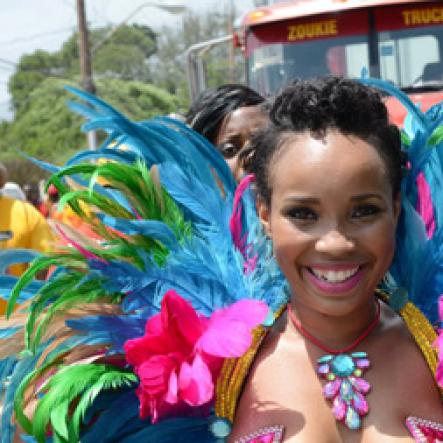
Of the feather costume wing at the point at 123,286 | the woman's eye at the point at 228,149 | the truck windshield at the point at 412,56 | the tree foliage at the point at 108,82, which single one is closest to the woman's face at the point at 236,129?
the woman's eye at the point at 228,149

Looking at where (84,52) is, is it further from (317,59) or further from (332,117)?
(332,117)

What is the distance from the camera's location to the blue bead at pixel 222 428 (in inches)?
76.4

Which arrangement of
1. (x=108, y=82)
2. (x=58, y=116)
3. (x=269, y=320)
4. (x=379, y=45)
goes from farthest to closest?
(x=108, y=82) → (x=58, y=116) → (x=379, y=45) → (x=269, y=320)

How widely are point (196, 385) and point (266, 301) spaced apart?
35cm

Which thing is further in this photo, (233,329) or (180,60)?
(180,60)

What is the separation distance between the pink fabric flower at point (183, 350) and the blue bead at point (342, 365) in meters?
0.18

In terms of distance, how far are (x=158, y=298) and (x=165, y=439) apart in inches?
12.3

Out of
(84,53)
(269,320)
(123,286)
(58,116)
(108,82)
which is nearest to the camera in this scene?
(269,320)

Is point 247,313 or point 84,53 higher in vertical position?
point 84,53

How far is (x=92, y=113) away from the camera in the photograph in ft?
7.36

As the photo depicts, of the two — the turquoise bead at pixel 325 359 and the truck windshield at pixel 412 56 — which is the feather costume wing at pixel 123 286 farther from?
the truck windshield at pixel 412 56

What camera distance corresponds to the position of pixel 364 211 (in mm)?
1845

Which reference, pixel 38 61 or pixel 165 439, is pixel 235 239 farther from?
pixel 38 61

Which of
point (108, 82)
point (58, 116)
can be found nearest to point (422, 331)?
point (58, 116)
